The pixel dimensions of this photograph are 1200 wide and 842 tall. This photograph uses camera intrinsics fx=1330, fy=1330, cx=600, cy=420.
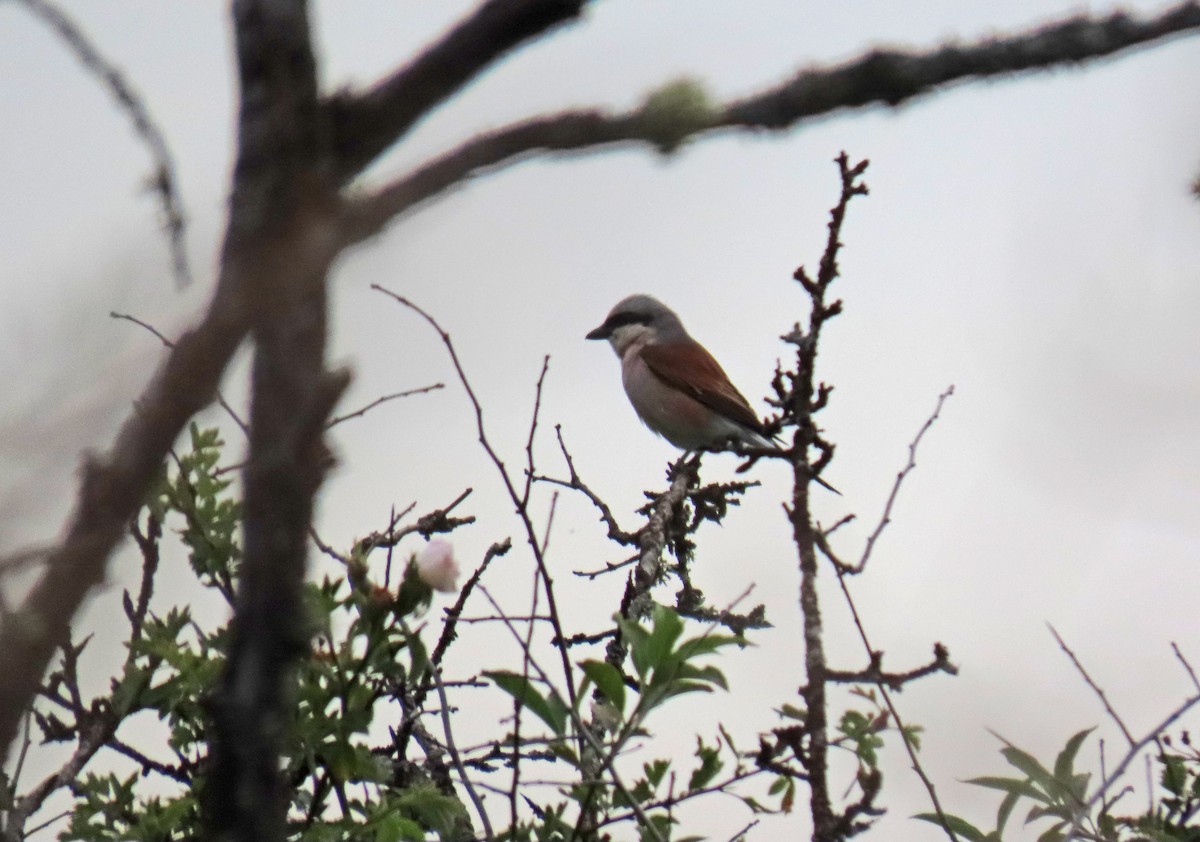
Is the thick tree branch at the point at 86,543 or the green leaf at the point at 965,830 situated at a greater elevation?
the green leaf at the point at 965,830

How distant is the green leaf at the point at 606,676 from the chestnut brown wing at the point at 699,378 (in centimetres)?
622

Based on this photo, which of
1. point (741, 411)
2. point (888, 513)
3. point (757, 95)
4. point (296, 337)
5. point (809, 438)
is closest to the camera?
point (296, 337)

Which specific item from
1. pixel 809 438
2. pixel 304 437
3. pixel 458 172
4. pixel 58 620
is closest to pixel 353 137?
pixel 458 172

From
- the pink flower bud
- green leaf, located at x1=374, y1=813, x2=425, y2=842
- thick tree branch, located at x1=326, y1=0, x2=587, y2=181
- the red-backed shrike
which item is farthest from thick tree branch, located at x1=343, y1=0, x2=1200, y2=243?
the red-backed shrike

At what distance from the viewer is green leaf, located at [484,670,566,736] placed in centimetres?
231

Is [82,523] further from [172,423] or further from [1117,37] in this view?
[1117,37]

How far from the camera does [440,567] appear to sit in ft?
7.05

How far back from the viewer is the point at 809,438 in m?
1.98

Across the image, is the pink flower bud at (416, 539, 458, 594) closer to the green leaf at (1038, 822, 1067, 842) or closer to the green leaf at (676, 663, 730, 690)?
the green leaf at (676, 663, 730, 690)

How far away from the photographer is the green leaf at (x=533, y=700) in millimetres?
2312

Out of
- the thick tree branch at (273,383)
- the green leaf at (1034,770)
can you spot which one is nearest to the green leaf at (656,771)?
the green leaf at (1034,770)

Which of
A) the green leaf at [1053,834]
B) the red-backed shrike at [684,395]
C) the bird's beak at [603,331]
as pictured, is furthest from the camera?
the bird's beak at [603,331]

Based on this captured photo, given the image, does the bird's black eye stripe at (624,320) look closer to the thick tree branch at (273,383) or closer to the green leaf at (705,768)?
the green leaf at (705,768)

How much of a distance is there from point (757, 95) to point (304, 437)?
1.32 ft
